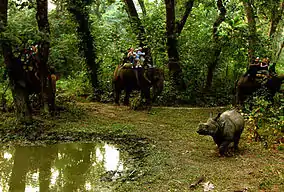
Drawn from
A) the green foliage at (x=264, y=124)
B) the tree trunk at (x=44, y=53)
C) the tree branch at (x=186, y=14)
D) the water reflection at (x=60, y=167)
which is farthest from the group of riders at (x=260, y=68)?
the tree trunk at (x=44, y=53)

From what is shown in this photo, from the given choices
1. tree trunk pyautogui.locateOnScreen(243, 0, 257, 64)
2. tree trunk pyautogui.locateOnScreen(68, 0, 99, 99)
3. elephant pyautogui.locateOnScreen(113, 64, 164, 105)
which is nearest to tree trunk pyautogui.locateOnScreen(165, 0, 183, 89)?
elephant pyautogui.locateOnScreen(113, 64, 164, 105)

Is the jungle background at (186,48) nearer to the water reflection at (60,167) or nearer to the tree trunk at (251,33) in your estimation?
the tree trunk at (251,33)

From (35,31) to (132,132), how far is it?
4.01 m

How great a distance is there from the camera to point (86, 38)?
16.2m

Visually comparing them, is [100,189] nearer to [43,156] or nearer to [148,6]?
[43,156]

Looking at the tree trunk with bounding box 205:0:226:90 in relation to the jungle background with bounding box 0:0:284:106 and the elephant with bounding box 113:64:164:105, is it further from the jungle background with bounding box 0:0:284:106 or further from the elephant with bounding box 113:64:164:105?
the elephant with bounding box 113:64:164:105

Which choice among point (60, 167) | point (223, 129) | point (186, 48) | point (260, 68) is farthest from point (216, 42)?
point (60, 167)

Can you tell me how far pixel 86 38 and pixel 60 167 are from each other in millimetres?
9179

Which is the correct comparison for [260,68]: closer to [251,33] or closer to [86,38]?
[251,33]

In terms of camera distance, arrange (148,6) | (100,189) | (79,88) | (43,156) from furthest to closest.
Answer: (148,6), (79,88), (43,156), (100,189)

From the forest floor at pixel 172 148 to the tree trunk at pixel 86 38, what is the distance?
2489mm

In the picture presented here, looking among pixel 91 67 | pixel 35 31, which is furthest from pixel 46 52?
pixel 91 67

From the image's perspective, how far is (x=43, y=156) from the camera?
8695mm

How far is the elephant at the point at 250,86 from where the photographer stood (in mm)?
12953
